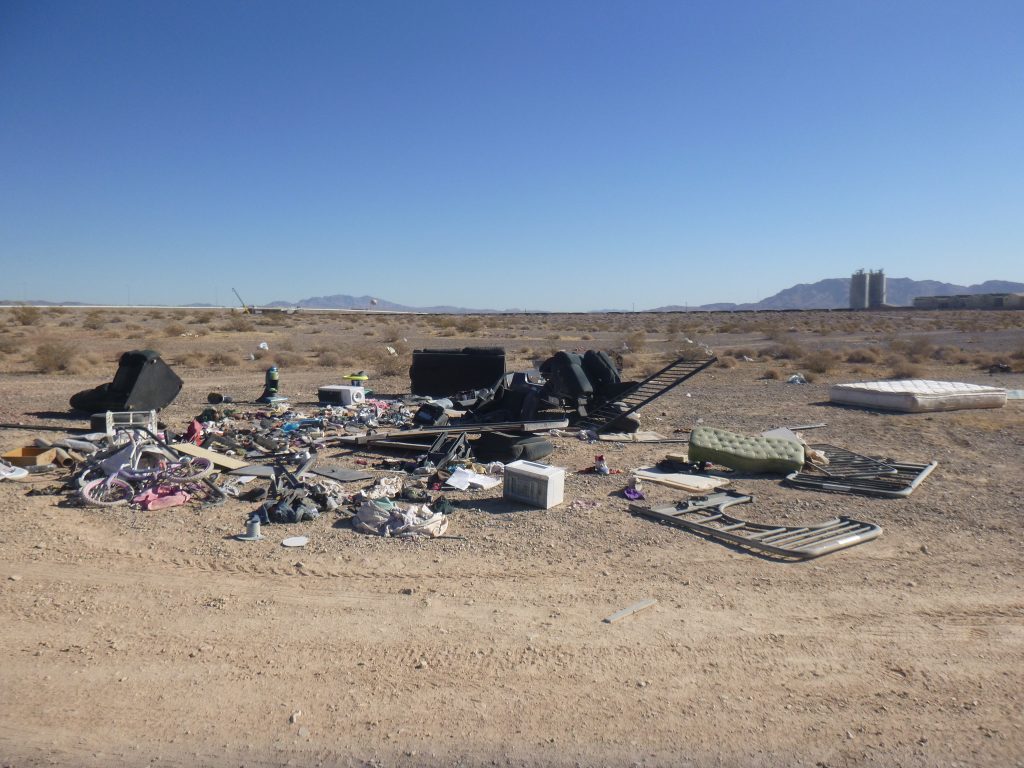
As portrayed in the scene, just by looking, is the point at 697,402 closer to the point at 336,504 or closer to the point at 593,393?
the point at 593,393

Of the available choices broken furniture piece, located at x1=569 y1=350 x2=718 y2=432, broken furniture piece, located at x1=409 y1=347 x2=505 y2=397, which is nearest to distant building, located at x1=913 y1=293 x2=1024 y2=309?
broken furniture piece, located at x1=409 y1=347 x2=505 y2=397

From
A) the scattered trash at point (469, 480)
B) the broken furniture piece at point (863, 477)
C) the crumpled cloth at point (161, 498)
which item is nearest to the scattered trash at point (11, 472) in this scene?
the crumpled cloth at point (161, 498)

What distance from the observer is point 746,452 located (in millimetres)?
8945

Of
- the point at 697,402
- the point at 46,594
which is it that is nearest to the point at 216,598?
the point at 46,594

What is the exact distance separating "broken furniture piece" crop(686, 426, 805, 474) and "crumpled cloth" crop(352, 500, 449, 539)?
3.69 metres

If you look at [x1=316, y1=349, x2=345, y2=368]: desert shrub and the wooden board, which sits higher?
[x1=316, y1=349, x2=345, y2=368]: desert shrub

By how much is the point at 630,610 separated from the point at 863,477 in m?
4.79

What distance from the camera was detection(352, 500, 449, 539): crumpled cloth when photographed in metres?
6.50

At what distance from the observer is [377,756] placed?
3461 mm

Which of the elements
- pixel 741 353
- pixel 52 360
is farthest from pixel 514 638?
pixel 741 353

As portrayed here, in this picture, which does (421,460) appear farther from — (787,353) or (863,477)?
(787,353)

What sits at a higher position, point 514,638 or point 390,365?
point 390,365

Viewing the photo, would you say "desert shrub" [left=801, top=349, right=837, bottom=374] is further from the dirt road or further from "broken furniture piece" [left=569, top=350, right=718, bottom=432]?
the dirt road

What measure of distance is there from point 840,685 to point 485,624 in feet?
6.83
